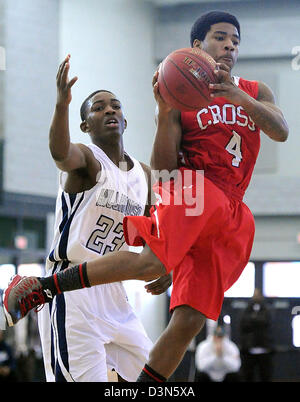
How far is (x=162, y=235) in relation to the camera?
295cm

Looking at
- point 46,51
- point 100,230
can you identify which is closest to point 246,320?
A: point 46,51

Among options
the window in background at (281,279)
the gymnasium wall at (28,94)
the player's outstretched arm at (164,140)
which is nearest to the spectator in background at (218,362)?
the window in background at (281,279)

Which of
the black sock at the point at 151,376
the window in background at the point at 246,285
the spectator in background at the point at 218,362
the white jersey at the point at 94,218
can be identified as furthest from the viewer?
the window in background at the point at 246,285

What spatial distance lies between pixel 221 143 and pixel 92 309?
1046mm

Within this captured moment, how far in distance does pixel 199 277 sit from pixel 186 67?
904mm

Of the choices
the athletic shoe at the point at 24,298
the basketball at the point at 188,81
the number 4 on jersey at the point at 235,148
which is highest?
the basketball at the point at 188,81

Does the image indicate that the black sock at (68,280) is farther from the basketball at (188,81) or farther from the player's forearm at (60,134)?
the basketball at (188,81)

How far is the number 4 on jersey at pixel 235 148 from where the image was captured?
3.24 meters

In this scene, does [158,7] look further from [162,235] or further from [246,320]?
[162,235]

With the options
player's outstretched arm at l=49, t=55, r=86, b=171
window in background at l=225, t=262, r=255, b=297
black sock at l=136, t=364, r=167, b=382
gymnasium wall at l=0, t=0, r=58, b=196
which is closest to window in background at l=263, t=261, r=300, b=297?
window in background at l=225, t=262, r=255, b=297

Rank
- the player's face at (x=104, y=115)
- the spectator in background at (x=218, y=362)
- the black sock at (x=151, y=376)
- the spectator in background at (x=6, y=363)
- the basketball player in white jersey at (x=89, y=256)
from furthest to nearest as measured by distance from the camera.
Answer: the spectator in background at (x=218, y=362) → the spectator in background at (x=6, y=363) → the player's face at (x=104, y=115) → the basketball player in white jersey at (x=89, y=256) → the black sock at (x=151, y=376)

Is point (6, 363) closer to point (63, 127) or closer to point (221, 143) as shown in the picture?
point (63, 127)

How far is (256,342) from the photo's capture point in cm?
1163
